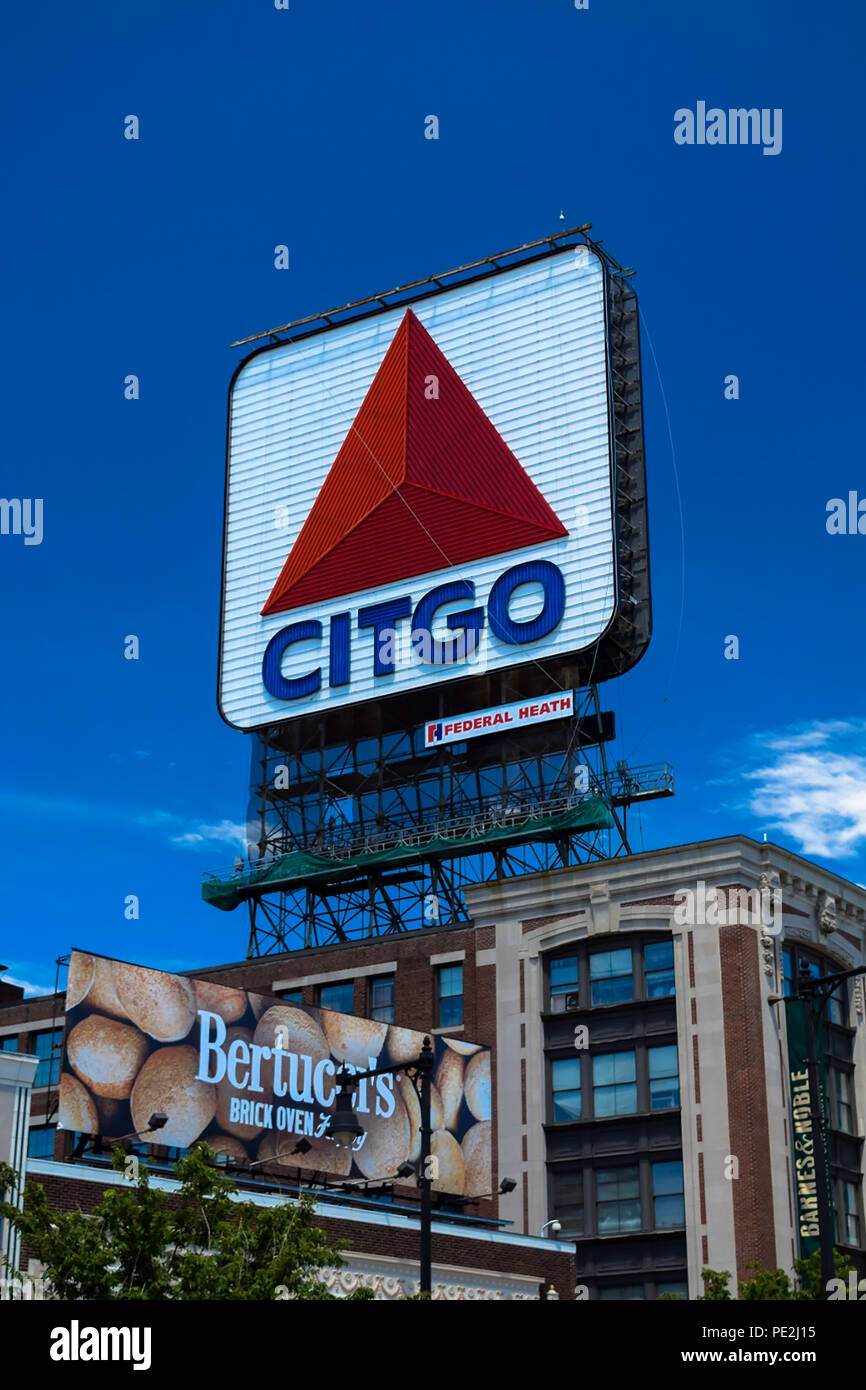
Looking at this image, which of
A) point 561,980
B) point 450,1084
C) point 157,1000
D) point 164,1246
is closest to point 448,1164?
point 450,1084

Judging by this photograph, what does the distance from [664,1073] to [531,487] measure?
26876mm

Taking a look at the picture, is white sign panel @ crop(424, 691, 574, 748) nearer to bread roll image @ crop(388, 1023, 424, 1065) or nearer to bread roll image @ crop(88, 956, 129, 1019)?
bread roll image @ crop(388, 1023, 424, 1065)

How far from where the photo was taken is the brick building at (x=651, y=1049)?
50875mm

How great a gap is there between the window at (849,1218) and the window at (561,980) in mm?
10190

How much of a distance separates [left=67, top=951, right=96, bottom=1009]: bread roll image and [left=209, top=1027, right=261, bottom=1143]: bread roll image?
4707 millimetres

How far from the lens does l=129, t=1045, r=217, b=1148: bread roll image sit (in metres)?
42.3

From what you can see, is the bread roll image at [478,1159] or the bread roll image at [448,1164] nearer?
the bread roll image at [448,1164]

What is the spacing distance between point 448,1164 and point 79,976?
13.7 meters

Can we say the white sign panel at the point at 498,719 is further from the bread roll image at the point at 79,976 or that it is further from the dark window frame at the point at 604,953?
the bread roll image at the point at 79,976

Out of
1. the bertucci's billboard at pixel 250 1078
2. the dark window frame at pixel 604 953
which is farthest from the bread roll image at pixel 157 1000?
the dark window frame at pixel 604 953

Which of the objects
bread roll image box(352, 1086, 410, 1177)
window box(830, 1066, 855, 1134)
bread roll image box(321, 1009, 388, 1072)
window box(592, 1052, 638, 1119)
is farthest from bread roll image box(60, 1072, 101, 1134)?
window box(830, 1066, 855, 1134)

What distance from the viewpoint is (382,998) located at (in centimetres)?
6209

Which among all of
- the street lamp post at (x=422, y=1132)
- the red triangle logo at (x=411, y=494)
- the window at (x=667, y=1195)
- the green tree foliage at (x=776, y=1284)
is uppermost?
the red triangle logo at (x=411, y=494)

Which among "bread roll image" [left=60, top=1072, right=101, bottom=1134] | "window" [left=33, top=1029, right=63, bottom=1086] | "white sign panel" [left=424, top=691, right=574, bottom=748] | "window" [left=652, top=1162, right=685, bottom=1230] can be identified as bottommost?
"window" [left=652, top=1162, right=685, bottom=1230]
